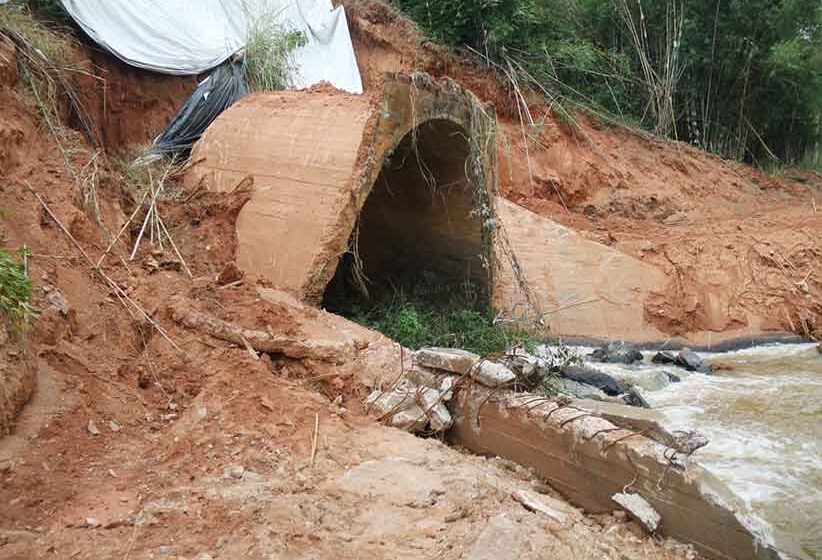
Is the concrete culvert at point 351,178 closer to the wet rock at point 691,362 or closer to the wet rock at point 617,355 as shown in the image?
the wet rock at point 617,355

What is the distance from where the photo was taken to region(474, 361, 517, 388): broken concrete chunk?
13.9ft

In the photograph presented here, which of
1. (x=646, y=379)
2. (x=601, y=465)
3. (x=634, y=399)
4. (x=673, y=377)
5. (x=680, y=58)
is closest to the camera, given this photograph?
(x=601, y=465)

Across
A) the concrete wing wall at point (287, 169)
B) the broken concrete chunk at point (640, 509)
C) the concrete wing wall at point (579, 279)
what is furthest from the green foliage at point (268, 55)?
the broken concrete chunk at point (640, 509)

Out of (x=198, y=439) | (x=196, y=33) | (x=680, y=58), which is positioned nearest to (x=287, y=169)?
(x=198, y=439)

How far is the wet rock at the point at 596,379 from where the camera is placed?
6.62 m

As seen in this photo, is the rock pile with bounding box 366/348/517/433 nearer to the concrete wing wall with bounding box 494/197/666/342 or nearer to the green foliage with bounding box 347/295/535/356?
the green foliage with bounding box 347/295/535/356

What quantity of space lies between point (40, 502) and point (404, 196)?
16.9 feet

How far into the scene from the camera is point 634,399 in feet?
21.5

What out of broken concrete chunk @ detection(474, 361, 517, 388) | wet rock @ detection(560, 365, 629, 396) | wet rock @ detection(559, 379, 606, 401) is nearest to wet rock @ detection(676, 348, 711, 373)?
wet rock @ detection(560, 365, 629, 396)

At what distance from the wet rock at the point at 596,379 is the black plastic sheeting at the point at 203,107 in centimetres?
388

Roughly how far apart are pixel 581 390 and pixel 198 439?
11.6 ft

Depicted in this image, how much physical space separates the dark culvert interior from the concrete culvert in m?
0.01

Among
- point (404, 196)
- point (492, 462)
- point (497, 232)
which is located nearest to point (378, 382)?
point (492, 462)

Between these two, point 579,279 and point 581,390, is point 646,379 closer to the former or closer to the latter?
point 581,390
